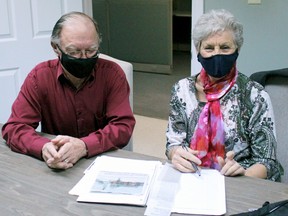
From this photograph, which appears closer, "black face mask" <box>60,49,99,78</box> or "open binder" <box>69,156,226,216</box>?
"open binder" <box>69,156,226,216</box>

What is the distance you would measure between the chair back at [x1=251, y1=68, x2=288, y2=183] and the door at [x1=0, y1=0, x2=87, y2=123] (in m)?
1.76

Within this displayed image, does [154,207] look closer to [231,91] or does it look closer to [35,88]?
[231,91]

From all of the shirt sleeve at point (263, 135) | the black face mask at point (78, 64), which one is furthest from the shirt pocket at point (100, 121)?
the shirt sleeve at point (263, 135)

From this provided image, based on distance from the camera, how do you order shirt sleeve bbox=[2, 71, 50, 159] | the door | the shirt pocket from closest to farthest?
shirt sleeve bbox=[2, 71, 50, 159] → the shirt pocket → the door

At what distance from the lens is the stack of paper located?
1204 mm

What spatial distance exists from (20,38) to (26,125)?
143 cm

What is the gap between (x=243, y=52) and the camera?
2.96 meters

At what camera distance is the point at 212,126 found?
1.63 meters

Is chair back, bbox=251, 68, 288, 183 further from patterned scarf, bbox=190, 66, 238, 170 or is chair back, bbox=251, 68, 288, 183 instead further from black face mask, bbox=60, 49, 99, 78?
black face mask, bbox=60, 49, 99, 78

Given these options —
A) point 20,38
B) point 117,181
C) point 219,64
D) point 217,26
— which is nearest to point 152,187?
point 117,181

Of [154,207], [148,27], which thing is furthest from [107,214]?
[148,27]

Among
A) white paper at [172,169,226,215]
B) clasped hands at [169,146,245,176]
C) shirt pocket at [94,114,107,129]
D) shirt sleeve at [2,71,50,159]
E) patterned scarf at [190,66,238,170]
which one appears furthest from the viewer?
shirt pocket at [94,114,107,129]

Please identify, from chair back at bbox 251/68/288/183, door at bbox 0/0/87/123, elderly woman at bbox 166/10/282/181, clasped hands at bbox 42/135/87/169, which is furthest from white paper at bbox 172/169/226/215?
door at bbox 0/0/87/123

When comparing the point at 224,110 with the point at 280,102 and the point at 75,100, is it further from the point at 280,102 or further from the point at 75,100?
the point at 75,100
